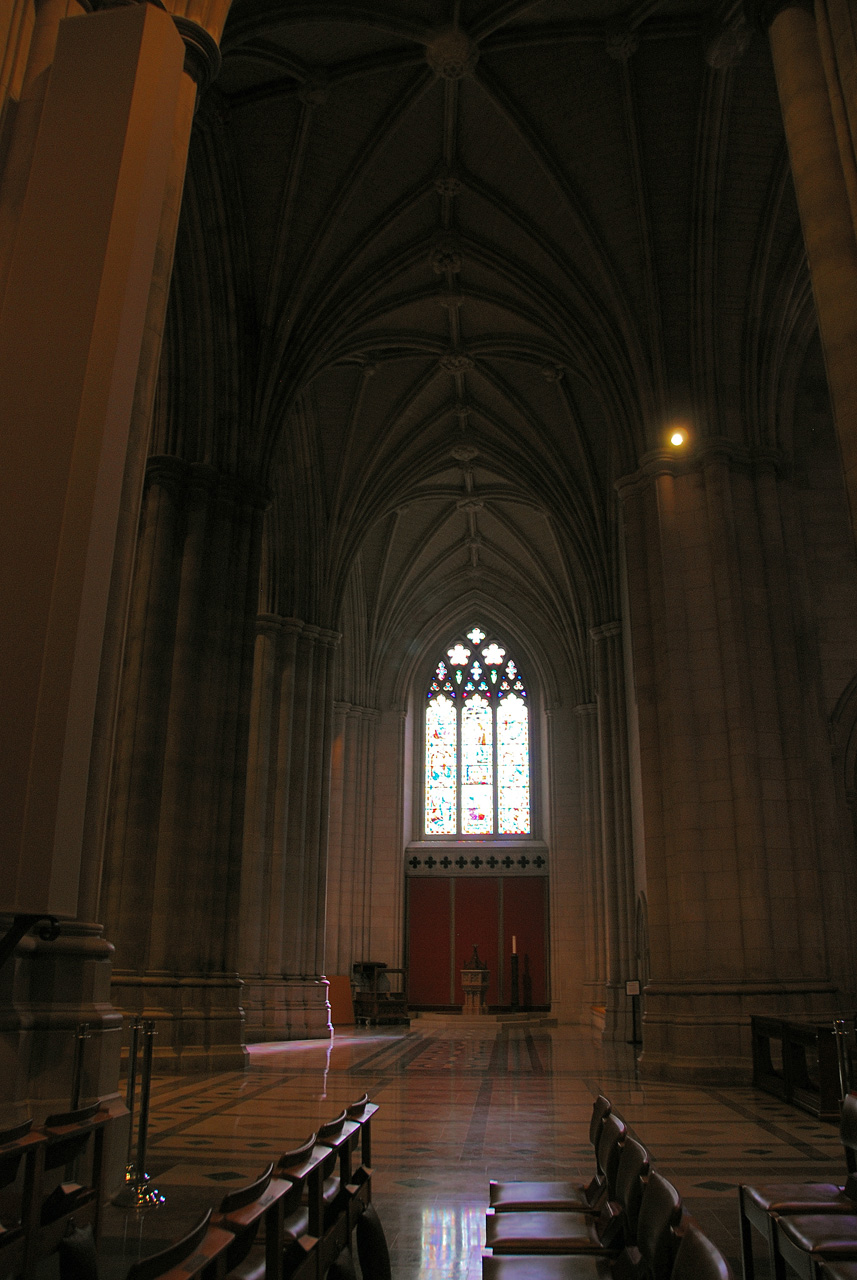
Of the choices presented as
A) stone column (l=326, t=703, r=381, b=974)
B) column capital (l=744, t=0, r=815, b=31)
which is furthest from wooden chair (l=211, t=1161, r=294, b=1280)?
stone column (l=326, t=703, r=381, b=974)

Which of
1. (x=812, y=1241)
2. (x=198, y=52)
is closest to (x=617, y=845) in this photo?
(x=198, y=52)

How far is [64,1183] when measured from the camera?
162 inches

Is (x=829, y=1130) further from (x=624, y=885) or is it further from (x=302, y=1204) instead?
(x=624, y=885)

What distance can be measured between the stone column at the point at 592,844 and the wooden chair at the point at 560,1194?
20587 mm

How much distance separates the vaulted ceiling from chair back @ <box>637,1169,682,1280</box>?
39.7 feet

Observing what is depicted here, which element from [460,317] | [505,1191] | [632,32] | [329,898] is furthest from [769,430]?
[329,898]

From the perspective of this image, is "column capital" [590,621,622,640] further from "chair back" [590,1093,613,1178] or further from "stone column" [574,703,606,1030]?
"chair back" [590,1093,613,1178]

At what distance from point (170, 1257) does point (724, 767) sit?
35.1 feet

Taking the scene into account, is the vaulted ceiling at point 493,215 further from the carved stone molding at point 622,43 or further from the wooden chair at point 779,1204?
the wooden chair at point 779,1204

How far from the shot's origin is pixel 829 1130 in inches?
300

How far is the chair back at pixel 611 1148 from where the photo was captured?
11.5 ft

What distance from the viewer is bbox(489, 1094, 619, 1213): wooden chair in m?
3.74

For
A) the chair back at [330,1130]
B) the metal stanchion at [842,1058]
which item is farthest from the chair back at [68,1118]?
the metal stanchion at [842,1058]

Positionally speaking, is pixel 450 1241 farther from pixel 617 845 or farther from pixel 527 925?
pixel 527 925
